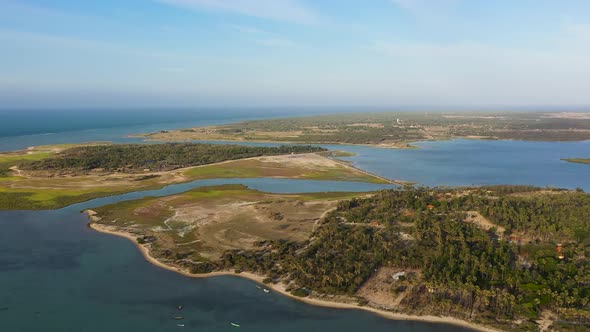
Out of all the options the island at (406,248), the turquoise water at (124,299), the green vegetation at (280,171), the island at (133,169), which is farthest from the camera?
the green vegetation at (280,171)

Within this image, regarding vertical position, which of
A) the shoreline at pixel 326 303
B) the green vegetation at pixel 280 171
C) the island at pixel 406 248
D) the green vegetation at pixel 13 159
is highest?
the green vegetation at pixel 13 159

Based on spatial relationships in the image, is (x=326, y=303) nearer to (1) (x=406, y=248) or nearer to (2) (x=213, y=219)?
(1) (x=406, y=248)

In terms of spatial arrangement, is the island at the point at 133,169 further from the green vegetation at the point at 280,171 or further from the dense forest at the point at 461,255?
the dense forest at the point at 461,255

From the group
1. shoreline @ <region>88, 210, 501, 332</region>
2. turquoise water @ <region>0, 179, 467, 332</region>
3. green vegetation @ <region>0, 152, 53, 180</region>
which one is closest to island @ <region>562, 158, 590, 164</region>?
shoreline @ <region>88, 210, 501, 332</region>

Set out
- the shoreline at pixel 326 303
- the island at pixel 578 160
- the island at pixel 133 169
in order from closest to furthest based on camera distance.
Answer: the shoreline at pixel 326 303, the island at pixel 133 169, the island at pixel 578 160

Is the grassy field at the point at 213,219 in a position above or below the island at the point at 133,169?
below

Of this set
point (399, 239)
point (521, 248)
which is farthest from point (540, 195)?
point (399, 239)

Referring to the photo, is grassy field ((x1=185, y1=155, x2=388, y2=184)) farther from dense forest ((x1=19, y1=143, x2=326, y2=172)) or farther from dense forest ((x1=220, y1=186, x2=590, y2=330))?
dense forest ((x1=220, y1=186, x2=590, y2=330))

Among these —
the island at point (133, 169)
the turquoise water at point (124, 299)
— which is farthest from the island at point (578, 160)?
the turquoise water at point (124, 299)
